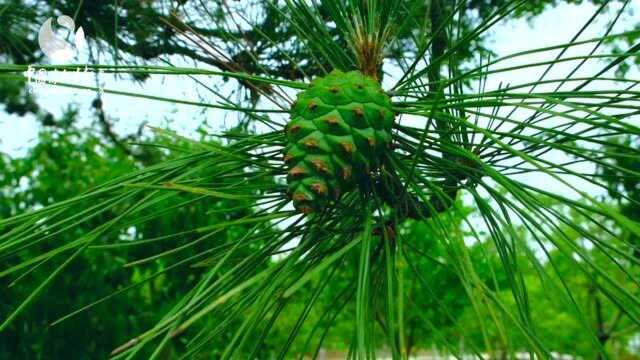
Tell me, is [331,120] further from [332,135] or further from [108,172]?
[108,172]

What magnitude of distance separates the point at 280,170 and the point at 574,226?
1.09 feet

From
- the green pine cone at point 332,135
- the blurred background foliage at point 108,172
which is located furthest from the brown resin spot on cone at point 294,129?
the blurred background foliage at point 108,172

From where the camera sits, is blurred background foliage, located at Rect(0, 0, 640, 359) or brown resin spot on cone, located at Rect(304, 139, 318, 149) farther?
blurred background foliage, located at Rect(0, 0, 640, 359)

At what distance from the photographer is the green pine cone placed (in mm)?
656

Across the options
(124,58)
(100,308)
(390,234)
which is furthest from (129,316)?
(390,234)

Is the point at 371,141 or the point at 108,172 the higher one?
the point at 371,141

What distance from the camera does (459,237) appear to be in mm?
565

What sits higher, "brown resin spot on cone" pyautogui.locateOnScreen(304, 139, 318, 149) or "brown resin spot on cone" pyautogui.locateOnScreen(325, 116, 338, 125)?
"brown resin spot on cone" pyautogui.locateOnScreen(325, 116, 338, 125)

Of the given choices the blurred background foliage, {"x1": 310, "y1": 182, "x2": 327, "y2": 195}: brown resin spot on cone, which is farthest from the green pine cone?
the blurred background foliage

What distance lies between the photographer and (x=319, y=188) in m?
0.65

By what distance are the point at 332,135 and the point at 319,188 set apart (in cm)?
5

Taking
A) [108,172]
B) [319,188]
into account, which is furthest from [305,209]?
[108,172]

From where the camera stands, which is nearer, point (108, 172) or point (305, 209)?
point (305, 209)

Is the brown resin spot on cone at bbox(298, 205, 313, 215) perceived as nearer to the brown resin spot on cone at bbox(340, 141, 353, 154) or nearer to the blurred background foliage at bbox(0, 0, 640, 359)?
the brown resin spot on cone at bbox(340, 141, 353, 154)
